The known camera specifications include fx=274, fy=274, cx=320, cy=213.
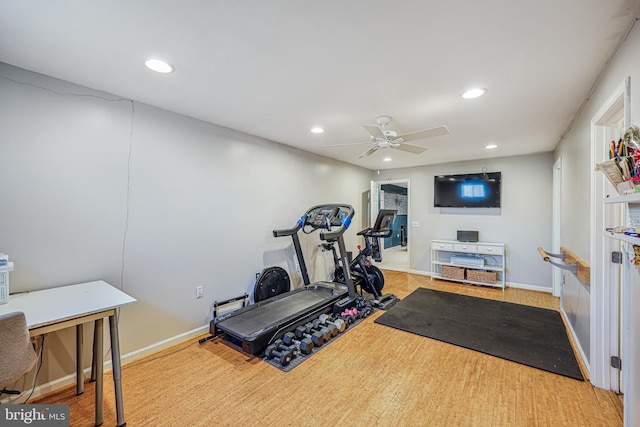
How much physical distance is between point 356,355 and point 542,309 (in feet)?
9.60

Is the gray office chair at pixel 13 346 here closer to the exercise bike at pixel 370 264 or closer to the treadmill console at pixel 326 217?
the treadmill console at pixel 326 217

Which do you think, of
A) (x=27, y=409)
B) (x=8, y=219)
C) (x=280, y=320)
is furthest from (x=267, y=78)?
(x=27, y=409)

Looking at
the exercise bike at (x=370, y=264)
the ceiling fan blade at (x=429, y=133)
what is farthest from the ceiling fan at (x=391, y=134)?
the exercise bike at (x=370, y=264)

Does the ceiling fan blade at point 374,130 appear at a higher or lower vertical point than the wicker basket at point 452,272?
higher

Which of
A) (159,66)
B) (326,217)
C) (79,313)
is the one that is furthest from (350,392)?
(159,66)

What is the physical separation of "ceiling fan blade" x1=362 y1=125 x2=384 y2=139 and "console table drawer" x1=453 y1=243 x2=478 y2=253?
3.07 meters

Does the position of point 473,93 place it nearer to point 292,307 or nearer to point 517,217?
point 292,307

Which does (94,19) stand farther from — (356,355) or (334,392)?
(356,355)

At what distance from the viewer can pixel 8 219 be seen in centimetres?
192

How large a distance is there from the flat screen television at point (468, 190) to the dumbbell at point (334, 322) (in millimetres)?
3456

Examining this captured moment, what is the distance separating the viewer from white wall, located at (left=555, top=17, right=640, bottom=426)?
137 cm

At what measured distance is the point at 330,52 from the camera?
174 cm

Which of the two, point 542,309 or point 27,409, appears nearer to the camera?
point 27,409

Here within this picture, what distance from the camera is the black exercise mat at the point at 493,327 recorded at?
8.37ft
